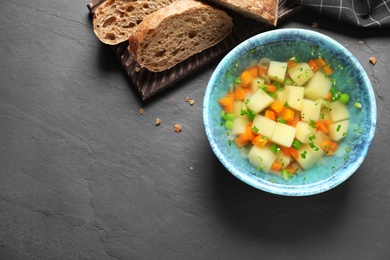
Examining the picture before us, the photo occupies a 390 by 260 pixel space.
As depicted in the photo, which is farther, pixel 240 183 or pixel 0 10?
pixel 0 10

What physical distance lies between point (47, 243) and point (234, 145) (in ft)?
4.02

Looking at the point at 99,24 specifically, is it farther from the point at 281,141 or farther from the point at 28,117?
the point at 281,141

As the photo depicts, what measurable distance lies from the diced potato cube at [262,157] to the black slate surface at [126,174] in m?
0.30

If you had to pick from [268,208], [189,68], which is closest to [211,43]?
[189,68]

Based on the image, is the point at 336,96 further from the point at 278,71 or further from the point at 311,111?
the point at 278,71

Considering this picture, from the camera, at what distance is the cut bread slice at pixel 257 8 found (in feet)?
9.34

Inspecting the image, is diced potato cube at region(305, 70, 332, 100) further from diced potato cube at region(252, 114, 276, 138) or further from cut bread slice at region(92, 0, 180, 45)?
cut bread slice at region(92, 0, 180, 45)

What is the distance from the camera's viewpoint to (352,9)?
298cm

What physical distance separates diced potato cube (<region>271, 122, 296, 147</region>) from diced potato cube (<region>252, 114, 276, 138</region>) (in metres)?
0.02

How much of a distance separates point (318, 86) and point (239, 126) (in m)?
0.46

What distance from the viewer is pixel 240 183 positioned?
299cm

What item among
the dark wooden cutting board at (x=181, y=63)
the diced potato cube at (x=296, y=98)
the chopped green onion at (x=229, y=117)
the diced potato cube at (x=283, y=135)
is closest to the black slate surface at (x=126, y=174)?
the dark wooden cutting board at (x=181, y=63)

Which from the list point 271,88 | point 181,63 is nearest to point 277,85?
Answer: point 271,88

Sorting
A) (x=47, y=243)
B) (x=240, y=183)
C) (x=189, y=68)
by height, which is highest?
(x=189, y=68)
